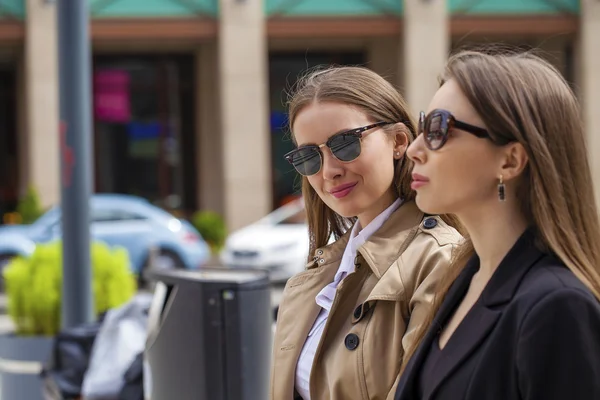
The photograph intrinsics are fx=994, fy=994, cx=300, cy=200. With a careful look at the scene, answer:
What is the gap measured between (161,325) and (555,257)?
8.73 ft

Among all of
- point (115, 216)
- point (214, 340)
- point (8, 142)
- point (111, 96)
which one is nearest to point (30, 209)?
point (115, 216)

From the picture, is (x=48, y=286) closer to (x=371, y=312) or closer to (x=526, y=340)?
(x=371, y=312)

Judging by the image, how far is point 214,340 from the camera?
414cm

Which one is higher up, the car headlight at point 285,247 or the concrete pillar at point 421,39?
the concrete pillar at point 421,39

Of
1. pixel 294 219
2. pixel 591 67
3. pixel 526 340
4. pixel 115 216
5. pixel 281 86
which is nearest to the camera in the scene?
pixel 526 340

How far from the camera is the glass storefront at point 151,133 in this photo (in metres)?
26.2

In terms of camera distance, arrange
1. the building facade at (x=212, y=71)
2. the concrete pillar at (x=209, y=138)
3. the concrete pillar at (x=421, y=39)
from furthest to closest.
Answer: the concrete pillar at (x=209, y=138)
the concrete pillar at (x=421, y=39)
the building facade at (x=212, y=71)

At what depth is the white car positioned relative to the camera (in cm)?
1667

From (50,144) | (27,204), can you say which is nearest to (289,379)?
(27,204)

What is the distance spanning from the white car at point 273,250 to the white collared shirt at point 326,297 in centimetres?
1335

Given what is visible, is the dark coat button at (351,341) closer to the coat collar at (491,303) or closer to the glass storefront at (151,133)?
the coat collar at (491,303)

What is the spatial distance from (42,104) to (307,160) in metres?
20.8

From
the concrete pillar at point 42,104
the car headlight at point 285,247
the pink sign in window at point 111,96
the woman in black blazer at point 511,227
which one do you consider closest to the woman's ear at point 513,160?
the woman in black blazer at point 511,227

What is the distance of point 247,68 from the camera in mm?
23234
